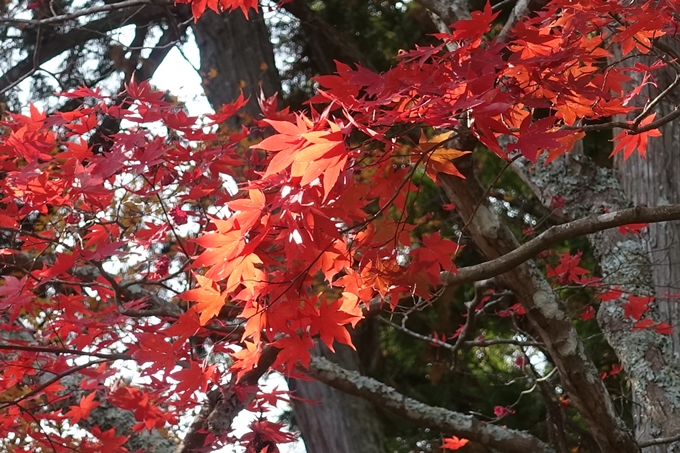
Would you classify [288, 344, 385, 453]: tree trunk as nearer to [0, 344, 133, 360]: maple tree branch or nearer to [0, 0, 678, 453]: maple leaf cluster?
[0, 0, 678, 453]: maple leaf cluster

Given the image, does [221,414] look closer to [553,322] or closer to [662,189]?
[553,322]

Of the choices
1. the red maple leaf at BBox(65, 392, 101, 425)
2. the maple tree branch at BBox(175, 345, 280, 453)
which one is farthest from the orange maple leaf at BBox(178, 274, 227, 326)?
the red maple leaf at BBox(65, 392, 101, 425)

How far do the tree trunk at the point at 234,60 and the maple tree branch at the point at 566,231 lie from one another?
3.46m

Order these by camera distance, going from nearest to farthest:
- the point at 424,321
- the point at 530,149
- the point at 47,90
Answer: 1. the point at 530,149
2. the point at 424,321
3. the point at 47,90

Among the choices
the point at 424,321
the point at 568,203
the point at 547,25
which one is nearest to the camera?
the point at 547,25

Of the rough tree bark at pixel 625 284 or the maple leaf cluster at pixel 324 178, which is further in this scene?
the rough tree bark at pixel 625 284

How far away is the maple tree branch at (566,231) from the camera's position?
1607 mm

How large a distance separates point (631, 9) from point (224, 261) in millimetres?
1159

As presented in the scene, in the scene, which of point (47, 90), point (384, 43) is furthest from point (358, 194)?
point (47, 90)

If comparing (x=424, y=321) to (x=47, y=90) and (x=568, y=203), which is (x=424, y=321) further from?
(x=47, y=90)

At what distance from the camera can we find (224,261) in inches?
54.4

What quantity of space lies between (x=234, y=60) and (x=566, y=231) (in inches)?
156

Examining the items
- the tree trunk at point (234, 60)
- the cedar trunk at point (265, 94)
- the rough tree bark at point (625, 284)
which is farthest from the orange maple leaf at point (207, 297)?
the tree trunk at point (234, 60)

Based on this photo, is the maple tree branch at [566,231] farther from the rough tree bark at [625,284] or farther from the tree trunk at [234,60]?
the tree trunk at [234,60]
